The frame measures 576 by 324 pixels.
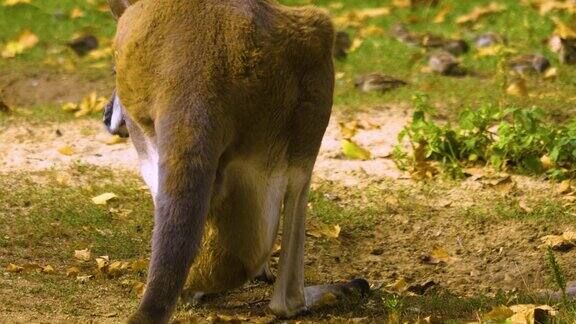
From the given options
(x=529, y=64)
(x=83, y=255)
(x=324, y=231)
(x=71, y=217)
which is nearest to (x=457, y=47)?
(x=529, y=64)

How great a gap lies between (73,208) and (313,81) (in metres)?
2.24

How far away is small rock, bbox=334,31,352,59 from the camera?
8906 mm

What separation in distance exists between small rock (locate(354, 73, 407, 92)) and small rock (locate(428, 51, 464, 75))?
1.27ft

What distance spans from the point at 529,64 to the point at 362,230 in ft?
9.56

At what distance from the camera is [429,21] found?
9.70m

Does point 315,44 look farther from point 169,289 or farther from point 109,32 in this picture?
point 109,32

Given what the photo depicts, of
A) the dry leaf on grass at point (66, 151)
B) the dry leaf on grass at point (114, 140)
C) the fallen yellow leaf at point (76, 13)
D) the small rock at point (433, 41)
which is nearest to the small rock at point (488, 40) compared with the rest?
the small rock at point (433, 41)

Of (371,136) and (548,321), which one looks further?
(371,136)

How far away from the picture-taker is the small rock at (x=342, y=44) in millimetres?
8906

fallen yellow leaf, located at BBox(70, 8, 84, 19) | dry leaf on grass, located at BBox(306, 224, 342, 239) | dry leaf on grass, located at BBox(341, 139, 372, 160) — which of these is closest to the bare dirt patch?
fallen yellow leaf, located at BBox(70, 8, 84, 19)

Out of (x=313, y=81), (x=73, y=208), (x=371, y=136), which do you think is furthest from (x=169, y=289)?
(x=371, y=136)

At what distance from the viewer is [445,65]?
841 cm

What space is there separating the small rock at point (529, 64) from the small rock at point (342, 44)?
1.29 metres

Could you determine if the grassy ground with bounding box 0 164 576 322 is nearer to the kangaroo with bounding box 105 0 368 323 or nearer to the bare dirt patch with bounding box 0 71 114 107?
the kangaroo with bounding box 105 0 368 323
